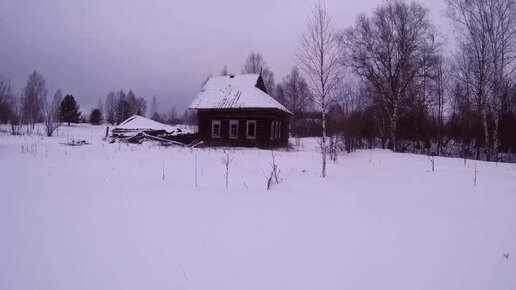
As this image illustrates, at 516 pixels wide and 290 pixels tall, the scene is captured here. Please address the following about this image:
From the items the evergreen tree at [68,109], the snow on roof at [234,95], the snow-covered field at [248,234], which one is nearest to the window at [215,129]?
the snow on roof at [234,95]

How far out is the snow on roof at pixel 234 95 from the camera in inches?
909

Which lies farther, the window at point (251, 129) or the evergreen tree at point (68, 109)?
the evergreen tree at point (68, 109)

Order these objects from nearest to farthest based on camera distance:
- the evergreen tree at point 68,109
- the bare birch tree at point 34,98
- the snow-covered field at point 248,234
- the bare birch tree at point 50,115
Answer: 1. the snow-covered field at point 248,234
2. the bare birch tree at point 50,115
3. the bare birch tree at point 34,98
4. the evergreen tree at point 68,109

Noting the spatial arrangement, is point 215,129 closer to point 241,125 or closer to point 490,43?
point 241,125

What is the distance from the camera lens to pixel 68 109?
184ft

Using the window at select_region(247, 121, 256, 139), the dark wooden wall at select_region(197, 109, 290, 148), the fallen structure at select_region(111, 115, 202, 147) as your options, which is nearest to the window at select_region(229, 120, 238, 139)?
the dark wooden wall at select_region(197, 109, 290, 148)

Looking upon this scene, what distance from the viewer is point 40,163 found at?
36.1 feet

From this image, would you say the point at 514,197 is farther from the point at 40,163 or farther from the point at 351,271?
the point at 40,163

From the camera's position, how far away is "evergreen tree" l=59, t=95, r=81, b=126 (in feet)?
182

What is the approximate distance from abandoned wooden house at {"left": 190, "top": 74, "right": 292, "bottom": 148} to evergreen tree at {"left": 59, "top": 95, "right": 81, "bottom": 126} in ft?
143

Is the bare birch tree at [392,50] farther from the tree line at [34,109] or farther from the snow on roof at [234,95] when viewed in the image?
the tree line at [34,109]

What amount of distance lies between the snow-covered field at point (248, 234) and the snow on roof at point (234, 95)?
573 inches

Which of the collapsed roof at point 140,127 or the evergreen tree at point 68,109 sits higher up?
the evergreen tree at point 68,109

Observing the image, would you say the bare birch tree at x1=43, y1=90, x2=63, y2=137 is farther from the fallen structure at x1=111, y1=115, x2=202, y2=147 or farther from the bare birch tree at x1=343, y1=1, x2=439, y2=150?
the bare birch tree at x1=343, y1=1, x2=439, y2=150
